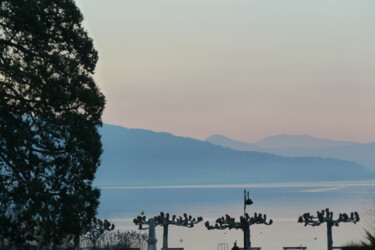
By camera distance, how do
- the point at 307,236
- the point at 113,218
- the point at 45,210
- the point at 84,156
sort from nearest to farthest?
1. the point at 45,210
2. the point at 84,156
3. the point at 307,236
4. the point at 113,218

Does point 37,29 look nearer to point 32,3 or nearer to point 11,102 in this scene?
point 32,3

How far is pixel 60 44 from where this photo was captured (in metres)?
27.0

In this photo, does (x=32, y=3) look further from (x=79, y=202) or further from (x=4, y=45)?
(x=79, y=202)

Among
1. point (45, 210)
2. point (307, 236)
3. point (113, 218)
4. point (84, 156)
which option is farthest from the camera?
point (113, 218)

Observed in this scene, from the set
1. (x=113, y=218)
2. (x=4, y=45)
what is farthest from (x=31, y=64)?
(x=113, y=218)

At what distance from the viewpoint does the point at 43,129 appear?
2598cm

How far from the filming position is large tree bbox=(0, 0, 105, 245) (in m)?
25.3

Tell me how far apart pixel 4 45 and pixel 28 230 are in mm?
6938

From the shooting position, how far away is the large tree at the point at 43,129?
25.3 m

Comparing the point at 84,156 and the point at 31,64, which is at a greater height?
the point at 31,64

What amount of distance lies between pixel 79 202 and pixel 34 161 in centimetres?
225

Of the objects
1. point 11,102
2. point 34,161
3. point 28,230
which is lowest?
point 28,230

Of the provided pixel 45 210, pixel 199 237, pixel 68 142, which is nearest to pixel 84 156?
pixel 68 142

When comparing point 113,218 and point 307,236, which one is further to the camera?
point 113,218
